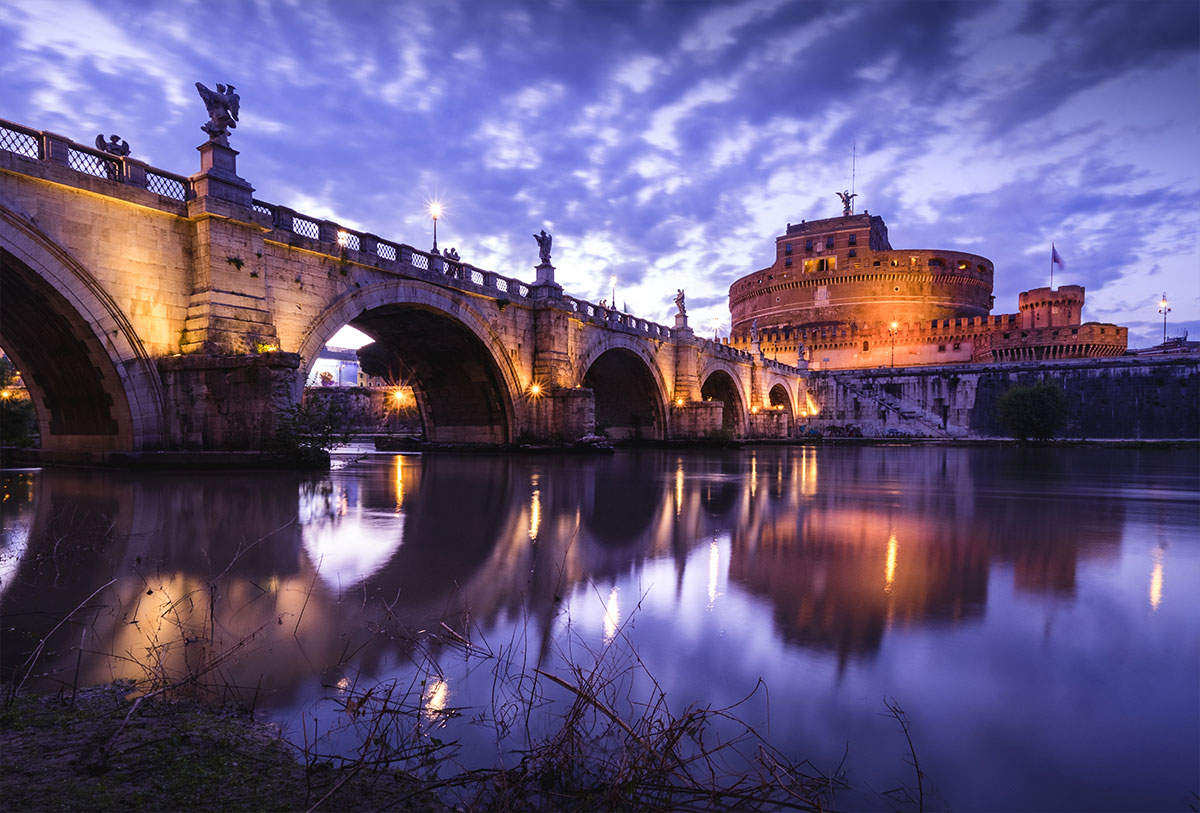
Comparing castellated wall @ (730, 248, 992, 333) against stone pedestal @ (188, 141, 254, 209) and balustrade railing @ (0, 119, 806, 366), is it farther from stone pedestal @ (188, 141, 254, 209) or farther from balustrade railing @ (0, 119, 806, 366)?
stone pedestal @ (188, 141, 254, 209)

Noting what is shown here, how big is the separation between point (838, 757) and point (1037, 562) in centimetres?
423

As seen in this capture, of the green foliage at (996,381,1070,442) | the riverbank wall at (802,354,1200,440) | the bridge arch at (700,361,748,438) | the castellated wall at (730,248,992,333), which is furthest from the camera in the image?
the castellated wall at (730,248,992,333)

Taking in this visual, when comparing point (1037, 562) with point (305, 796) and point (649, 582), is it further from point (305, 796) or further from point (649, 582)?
point (305, 796)

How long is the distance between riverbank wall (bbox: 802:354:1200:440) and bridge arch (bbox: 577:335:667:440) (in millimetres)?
25570

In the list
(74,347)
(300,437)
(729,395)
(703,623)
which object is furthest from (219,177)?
(729,395)

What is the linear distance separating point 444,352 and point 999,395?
38558mm

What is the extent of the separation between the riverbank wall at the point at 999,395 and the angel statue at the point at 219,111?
152ft

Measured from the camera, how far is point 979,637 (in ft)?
11.0

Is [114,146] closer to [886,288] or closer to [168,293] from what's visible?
[168,293]

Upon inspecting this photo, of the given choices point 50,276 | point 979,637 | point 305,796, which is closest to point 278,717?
point 305,796

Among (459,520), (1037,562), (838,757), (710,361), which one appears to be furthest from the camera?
(710,361)

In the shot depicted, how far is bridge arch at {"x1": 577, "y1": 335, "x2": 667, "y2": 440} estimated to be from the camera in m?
32.4

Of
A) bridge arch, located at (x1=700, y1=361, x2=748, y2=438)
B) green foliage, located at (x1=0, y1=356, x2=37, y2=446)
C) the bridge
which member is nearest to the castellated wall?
bridge arch, located at (x1=700, y1=361, x2=748, y2=438)

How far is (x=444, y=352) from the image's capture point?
24078mm
